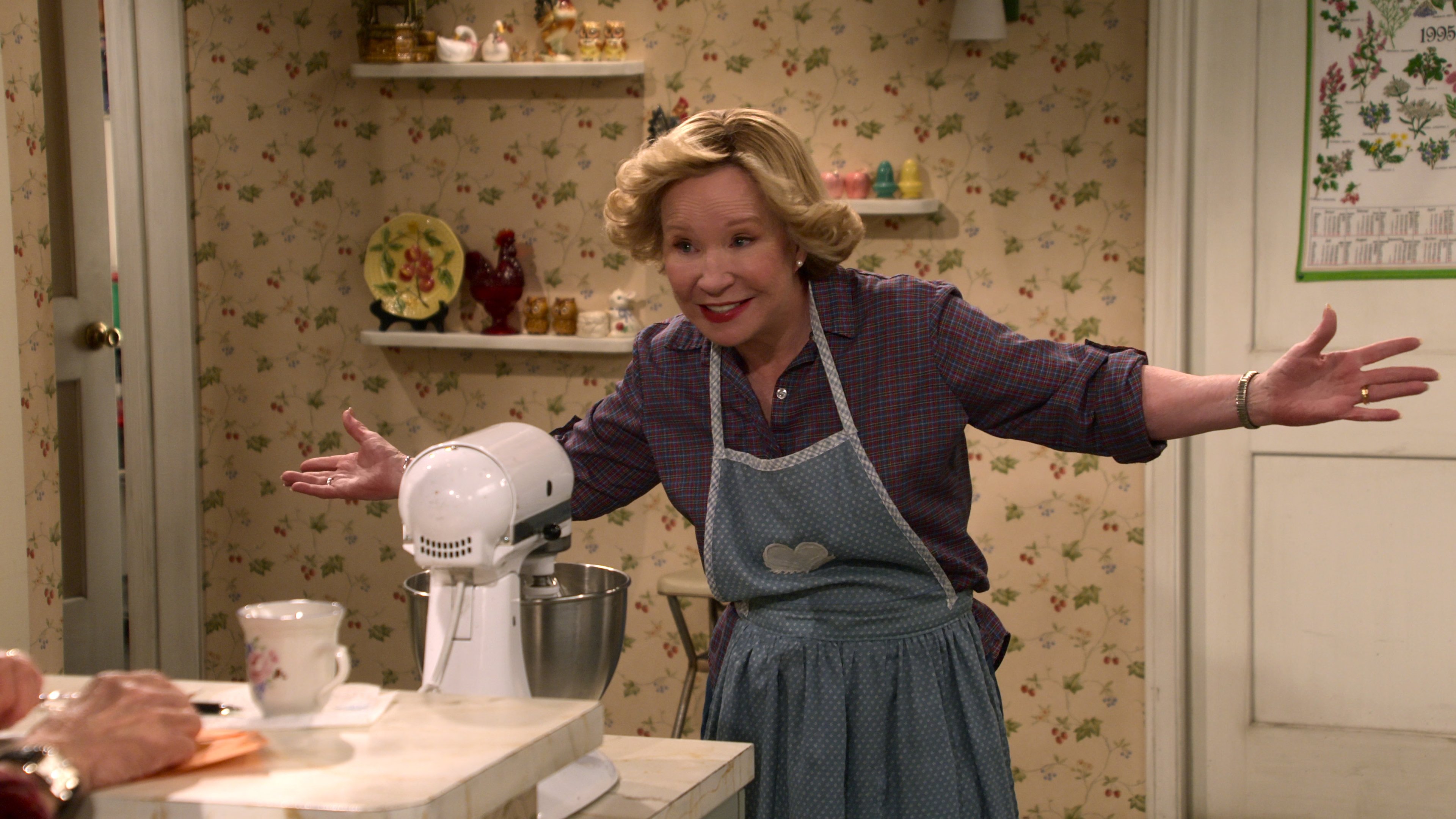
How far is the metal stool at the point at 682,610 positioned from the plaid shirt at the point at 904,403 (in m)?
1.39

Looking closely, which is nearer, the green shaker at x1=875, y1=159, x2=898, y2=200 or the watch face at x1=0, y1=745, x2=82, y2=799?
the watch face at x1=0, y1=745, x2=82, y2=799

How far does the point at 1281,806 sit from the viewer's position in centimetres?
299

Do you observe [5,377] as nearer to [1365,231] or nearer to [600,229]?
[600,229]

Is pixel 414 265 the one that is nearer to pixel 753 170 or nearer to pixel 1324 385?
pixel 753 170

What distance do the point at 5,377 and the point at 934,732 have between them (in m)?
1.71

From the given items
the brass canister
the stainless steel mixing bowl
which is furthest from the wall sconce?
the stainless steel mixing bowl

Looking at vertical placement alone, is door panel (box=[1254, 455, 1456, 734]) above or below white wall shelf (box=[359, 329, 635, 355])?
below

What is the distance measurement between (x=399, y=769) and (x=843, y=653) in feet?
2.36

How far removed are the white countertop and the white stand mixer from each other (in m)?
0.06

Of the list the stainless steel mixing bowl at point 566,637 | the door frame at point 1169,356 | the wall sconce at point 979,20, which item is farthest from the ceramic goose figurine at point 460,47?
the stainless steel mixing bowl at point 566,637

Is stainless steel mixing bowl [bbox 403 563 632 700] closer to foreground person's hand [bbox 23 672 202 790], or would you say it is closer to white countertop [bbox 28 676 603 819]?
white countertop [bbox 28 676 603 819]

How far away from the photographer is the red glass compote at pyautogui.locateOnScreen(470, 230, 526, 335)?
325cm

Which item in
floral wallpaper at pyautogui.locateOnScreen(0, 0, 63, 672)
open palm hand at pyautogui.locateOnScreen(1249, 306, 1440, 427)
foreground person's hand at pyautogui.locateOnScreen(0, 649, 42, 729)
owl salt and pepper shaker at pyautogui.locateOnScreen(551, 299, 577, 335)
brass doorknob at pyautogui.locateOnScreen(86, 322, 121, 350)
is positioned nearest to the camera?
foreground person's hand at pyautogui.locateOnScreen(0, 649, 42, 729)

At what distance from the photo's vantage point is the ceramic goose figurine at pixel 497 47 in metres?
3.18
